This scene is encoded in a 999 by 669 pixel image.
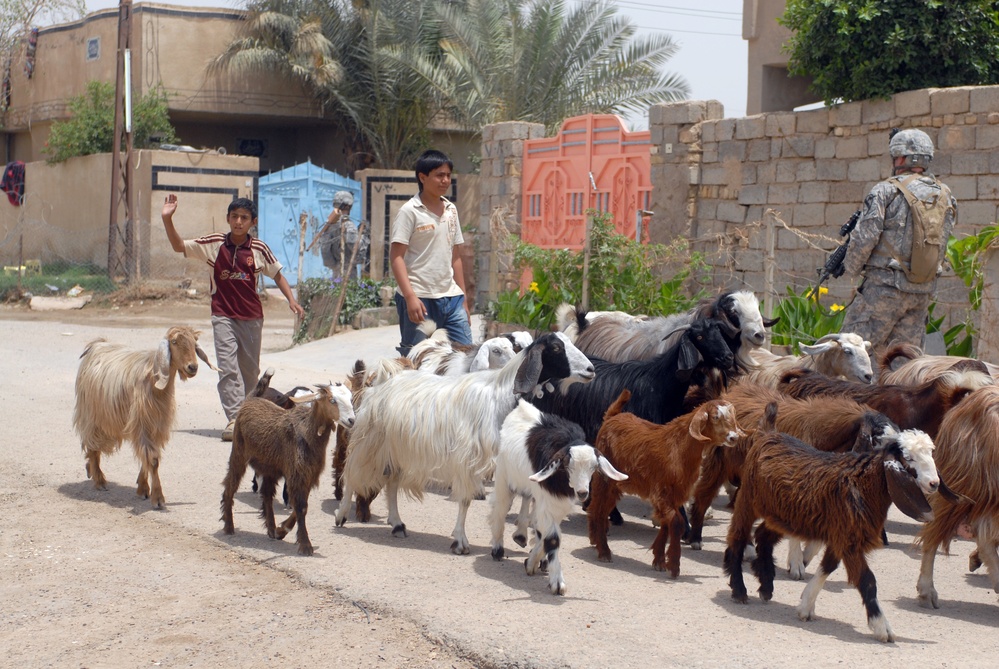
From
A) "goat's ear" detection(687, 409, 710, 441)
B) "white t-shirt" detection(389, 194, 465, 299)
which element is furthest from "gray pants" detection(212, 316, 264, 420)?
"goat's ear" detection(687, 409, 710, 441)

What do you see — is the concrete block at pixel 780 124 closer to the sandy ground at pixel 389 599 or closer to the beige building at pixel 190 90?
the sandy ground at pixel 389 599

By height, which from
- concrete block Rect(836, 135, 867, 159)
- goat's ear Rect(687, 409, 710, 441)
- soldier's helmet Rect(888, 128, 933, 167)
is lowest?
goat's ear Rect(687, 409, 710, 441)

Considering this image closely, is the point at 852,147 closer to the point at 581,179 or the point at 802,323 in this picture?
the point at 802,323

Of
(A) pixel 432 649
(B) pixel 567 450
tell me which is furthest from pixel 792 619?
(A) pixel 432 649

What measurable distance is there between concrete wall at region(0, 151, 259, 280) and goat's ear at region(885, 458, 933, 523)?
2224cm

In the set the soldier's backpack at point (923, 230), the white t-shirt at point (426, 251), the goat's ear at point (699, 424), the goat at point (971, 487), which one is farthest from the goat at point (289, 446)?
the soldier's backpack at point (923, 230)

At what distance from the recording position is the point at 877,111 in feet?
40.2

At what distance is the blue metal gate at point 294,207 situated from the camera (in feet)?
87.5

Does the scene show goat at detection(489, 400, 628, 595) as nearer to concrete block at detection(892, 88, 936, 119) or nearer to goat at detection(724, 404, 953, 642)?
goat at detection(724, 404, 953, 642)

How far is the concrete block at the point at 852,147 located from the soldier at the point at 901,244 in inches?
157

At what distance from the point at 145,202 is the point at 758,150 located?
640 inches

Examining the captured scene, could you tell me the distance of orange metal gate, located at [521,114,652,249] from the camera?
1551cm

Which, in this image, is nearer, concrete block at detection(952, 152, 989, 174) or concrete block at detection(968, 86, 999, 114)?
concrete block at detection(968, 86, 999, 114)

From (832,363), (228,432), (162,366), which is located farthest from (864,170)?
(162,366)
